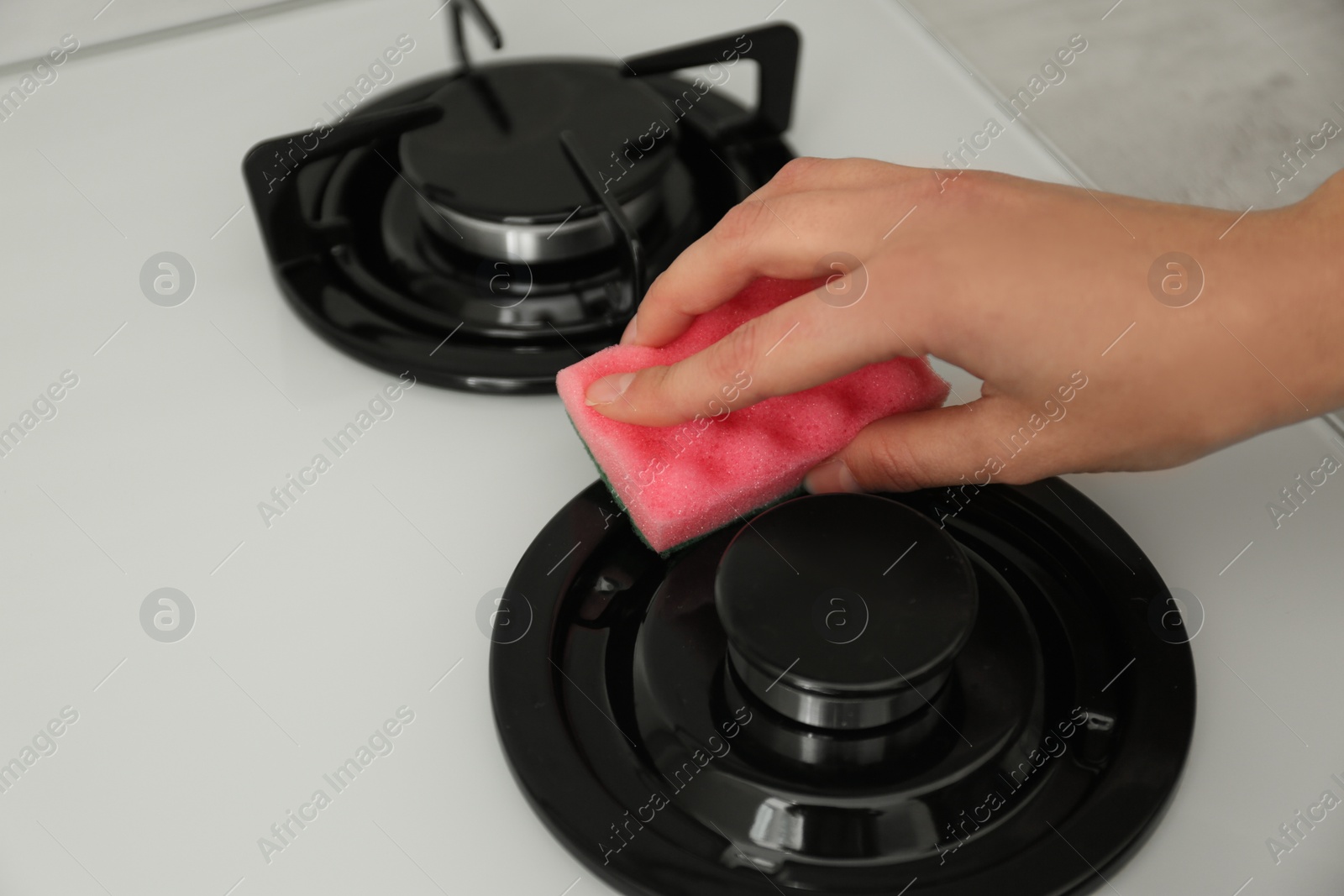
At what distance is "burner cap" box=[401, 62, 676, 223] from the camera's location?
77 centimetres

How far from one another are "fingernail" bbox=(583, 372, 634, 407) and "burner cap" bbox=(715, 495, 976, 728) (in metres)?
0.13

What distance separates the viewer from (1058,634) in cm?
62

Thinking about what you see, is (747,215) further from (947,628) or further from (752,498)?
(947,628)

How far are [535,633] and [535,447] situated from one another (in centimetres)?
16

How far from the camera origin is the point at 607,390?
657 millimetres

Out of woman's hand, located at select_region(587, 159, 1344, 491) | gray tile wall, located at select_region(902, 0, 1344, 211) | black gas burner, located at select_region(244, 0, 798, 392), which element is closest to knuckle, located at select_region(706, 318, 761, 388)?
woman's hand, located at select_region(587, 159, 1344, 491)

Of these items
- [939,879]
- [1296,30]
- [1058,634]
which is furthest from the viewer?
[1296,30]

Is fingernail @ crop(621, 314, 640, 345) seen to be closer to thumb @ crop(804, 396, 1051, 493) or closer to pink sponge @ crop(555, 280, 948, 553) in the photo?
pink sponge @ crop(555, 280, 948, 553)

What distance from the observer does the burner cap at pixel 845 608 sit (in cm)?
51

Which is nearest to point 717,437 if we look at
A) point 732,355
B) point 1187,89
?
point 732,355

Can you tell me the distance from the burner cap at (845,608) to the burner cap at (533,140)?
1.03 feet

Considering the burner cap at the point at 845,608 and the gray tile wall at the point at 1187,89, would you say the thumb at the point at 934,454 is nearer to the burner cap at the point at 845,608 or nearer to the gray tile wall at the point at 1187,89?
the burner cap at the point at 845,608

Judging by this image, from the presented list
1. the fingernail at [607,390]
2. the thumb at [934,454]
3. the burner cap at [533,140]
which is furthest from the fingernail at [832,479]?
the burner cap at [533,140]

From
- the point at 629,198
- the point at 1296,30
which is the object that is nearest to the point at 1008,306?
the point at 629,198
